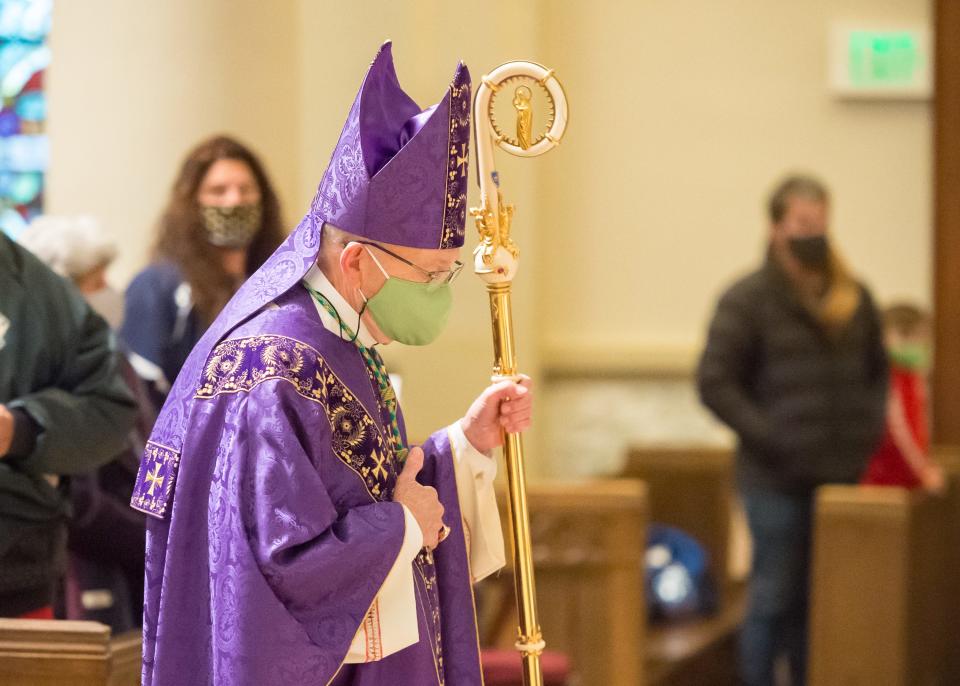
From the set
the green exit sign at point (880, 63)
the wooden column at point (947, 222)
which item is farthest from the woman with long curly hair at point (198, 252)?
the green exit sign at point (880, 63)

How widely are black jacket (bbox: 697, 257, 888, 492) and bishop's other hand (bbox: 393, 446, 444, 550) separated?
3053mm

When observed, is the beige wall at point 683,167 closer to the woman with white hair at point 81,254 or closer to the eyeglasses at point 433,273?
the woman with white hair at point 81,254

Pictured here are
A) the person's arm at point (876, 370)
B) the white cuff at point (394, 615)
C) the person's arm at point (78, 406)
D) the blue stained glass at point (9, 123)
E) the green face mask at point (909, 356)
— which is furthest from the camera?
the green face mask at point (909, 356)

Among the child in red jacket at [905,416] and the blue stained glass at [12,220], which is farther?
the child in red jacket at [905,416]

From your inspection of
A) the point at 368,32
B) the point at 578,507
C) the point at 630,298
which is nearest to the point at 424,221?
the point at 578,507

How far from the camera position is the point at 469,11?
23.8 feet

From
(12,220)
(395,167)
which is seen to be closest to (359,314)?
(395,167)

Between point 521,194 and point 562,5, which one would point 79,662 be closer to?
point 521,194

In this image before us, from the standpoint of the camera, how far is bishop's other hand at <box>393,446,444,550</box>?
258cm

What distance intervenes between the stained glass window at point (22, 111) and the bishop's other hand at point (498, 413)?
149 inches

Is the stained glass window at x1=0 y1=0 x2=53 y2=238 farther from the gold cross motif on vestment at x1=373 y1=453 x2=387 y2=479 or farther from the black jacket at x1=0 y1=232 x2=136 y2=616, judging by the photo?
the gold cross motif on vestment at x1=373 y1=453 x2=387 y2=479

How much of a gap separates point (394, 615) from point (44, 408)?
1.07 m

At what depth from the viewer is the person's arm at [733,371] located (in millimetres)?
5484

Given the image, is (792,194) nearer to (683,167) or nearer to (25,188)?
(683,167)
